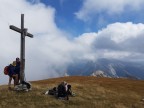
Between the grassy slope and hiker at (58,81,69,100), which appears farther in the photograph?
hiker at (58,81,69,100)

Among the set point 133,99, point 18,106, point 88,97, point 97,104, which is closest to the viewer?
point 18,106

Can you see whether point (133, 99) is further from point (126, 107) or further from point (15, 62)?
point (15, 62)

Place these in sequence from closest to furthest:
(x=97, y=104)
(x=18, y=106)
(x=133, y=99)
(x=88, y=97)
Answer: (x=18, y=106) < (x=97, y=104) < (x=88, y=97) < (x=133, y=99)

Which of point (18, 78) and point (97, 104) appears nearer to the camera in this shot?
point (97, 104)

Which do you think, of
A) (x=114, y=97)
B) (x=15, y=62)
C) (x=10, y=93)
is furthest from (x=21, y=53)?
(x=114, y=97)

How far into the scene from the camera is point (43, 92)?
111 ft

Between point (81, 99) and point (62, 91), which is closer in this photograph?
point (81, 99)

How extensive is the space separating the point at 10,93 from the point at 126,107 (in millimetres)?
9568

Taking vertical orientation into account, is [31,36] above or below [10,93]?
above

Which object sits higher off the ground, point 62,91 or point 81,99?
point 62,91

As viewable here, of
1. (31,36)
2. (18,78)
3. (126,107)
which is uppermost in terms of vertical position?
(31,36)

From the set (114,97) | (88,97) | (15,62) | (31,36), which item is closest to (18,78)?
(15,62)

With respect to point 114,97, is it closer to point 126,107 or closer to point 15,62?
point 126,107

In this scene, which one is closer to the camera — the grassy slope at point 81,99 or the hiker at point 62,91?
the grassy slope at point 81,99
